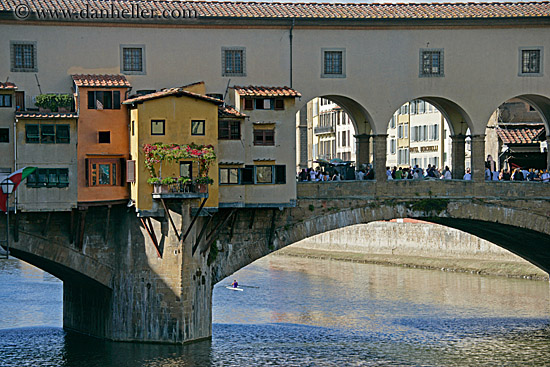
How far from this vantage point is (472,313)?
55031mm

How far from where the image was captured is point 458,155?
51031mm

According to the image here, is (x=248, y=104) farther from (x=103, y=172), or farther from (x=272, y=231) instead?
(x=103, y=172)

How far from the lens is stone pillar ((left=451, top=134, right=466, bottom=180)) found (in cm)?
5066

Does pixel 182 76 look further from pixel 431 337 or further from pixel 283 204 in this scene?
pixel 431 337

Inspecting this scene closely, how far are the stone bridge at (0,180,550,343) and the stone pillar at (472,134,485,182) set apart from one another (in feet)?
1.29

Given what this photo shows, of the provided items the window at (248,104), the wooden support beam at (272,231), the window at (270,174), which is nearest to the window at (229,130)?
the window at (248,104)

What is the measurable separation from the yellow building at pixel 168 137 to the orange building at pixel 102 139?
0.81 metres

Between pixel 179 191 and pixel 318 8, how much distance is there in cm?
1120

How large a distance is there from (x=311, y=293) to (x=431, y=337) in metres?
15.0

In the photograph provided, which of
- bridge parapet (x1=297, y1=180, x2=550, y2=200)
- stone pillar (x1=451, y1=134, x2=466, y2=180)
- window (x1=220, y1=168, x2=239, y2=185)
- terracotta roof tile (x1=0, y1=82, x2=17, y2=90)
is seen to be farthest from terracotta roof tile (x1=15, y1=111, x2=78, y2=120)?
stone pillar (x1=451, y1=134, x2=466, y2=180)

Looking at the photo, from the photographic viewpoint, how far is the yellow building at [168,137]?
41750mm

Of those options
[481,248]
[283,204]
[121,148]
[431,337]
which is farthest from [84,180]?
[481,248]

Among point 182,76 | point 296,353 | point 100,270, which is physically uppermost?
point 182,76

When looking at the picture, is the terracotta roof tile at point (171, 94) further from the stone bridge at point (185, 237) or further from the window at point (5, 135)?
the window at point (5, 135)
